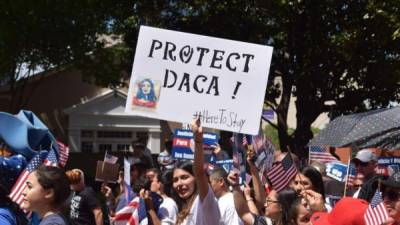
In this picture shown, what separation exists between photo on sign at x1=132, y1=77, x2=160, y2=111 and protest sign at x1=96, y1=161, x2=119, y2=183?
129 inches

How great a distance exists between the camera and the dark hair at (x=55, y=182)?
4.37m

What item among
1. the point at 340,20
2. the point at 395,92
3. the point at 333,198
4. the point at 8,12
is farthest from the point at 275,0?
the point at 333,198

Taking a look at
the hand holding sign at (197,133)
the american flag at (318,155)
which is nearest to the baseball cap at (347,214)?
the hand holding sign at (197,133)

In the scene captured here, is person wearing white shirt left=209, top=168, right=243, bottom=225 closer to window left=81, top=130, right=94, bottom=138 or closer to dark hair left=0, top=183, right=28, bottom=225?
dark hair left=0, top=183, right=28, bottom=225

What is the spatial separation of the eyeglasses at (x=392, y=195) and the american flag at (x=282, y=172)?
2.32 m

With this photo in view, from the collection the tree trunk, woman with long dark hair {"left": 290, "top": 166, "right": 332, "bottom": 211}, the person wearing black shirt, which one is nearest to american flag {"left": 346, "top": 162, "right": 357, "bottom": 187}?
woman with long dark hair {"left": 290, "top": 166, "right": 332, "bottom": 211}

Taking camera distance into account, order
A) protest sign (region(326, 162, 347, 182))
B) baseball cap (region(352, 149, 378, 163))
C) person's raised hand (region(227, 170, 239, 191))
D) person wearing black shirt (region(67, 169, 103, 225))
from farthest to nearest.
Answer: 1. protest sign (region(326, 162, 347, 182))
2. person wearing black shirt (region(67, 169, 103, 225))
3. baseball cap (region(352, 149, 378, 163))
4. person's raised hand (region(227, 170, 239, 191))

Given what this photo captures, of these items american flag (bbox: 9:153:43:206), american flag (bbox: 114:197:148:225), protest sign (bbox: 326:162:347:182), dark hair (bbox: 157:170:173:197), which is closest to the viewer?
american flag (bbox: 9:153:43:206)

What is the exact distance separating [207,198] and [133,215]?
211 centimetres

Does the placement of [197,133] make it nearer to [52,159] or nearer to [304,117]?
[52,159]

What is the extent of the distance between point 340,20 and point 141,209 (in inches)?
609

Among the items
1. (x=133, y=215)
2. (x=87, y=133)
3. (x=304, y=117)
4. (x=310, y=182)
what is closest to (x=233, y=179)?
(x=310, y=182)

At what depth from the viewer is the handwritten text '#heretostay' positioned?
6094mm

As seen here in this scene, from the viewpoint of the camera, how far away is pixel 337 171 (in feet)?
27.3
